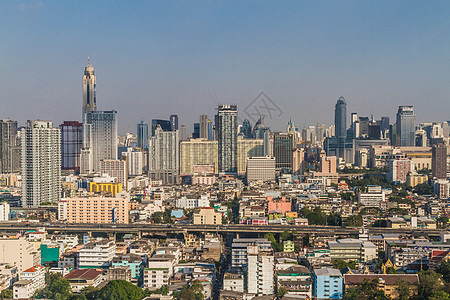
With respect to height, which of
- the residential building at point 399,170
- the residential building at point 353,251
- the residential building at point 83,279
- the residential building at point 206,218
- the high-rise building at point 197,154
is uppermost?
the high-rise building at point 197,154

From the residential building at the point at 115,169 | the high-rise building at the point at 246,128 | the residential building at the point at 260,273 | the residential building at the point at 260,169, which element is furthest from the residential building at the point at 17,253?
the high-rise building at the point at 246,128

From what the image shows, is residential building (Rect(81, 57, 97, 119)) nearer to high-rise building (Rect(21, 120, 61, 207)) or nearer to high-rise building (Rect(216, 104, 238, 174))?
high-rise building (Rect(216, 104, 238, 174))

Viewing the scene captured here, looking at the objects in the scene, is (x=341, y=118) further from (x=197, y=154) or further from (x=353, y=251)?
(x=353, y=251)

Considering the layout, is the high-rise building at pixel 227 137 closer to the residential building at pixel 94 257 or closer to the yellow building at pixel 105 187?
the yellow building at pixel 105 187

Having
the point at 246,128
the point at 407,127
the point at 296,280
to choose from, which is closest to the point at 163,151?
the point at 246,128

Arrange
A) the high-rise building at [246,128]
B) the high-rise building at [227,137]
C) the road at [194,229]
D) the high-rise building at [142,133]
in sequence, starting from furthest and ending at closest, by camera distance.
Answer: the high-rise building at [142,133] < the high-rise building at [246,128] < the high-rise building at [227,137] < the road at [194,229]
